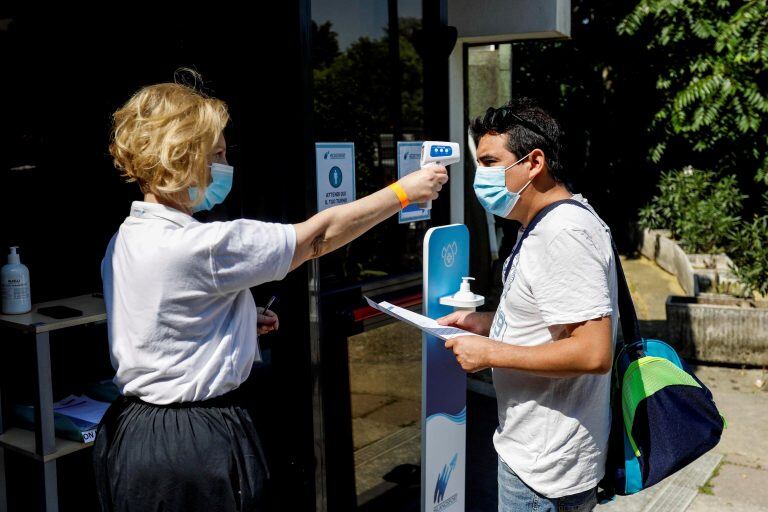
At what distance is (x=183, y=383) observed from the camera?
1.82 meters

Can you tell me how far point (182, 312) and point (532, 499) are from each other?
3.60ft

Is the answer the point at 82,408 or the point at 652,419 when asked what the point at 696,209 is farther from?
the point at 82,408

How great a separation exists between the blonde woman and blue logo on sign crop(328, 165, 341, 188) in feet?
3.85

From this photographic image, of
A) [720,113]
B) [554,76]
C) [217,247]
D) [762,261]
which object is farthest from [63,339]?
[554,76]

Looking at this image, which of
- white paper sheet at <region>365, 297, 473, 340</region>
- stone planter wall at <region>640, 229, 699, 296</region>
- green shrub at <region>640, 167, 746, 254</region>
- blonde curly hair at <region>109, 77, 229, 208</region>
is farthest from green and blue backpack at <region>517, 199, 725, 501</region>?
green shrub at <region>640, 167, 746, 254</region>

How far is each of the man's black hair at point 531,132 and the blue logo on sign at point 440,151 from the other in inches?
9.4

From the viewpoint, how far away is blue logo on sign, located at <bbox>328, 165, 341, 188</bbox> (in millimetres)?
3082

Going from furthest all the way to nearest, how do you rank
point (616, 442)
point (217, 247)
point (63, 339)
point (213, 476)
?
point (63, 339)
point (616, 442)
point (213, 476)
point (217, 247)

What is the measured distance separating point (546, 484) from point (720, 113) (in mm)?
8354

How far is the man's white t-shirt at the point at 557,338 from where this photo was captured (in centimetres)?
191

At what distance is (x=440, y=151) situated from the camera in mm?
2416

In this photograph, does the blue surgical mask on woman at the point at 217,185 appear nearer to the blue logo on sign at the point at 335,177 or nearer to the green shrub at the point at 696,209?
the blue logo on sign at the point at 335,177

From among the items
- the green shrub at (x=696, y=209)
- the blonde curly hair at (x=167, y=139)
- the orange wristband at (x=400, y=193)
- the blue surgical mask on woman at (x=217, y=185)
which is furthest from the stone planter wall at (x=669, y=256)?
the blonde curly hair at (x=167, y=139)

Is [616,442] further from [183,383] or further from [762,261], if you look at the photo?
[762,261]
